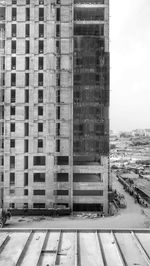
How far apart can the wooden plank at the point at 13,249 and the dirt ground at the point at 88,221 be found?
75.5ft

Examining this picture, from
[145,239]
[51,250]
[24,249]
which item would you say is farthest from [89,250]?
[145,239]

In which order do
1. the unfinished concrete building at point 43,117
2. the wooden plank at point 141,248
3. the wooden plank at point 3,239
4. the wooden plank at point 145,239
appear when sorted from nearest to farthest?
the wooden plank at point 141,248 → the wooden plank at point 145,239 → the wooden plank at point 3,239 → the unfinished concrete building at point 43,117

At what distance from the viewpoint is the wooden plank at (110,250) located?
1964cm

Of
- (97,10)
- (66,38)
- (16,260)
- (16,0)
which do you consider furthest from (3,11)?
(16,260)

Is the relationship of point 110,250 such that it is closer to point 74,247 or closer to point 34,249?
point 74,247

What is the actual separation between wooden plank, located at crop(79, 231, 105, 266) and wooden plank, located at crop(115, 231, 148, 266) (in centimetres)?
187

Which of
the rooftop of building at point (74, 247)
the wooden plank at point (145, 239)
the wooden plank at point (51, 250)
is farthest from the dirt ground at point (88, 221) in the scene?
the wooden plank at point (51, 250)

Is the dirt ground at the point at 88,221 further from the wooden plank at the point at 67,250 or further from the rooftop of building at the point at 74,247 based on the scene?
the wooden plank at the point at 67,250

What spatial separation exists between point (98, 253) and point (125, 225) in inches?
1117

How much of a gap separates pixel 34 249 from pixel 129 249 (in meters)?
6.84

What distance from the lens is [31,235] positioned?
24.2 metres

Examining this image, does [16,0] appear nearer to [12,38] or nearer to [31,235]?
[12,38]

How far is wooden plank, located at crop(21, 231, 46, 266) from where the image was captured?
19.8m

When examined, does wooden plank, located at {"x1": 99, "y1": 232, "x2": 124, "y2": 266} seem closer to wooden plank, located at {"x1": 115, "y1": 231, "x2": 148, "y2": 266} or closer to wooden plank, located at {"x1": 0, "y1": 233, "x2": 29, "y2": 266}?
wooden plank, located at {"x1": 115, "y1": 231, "x2": 148, "y2": 266}
